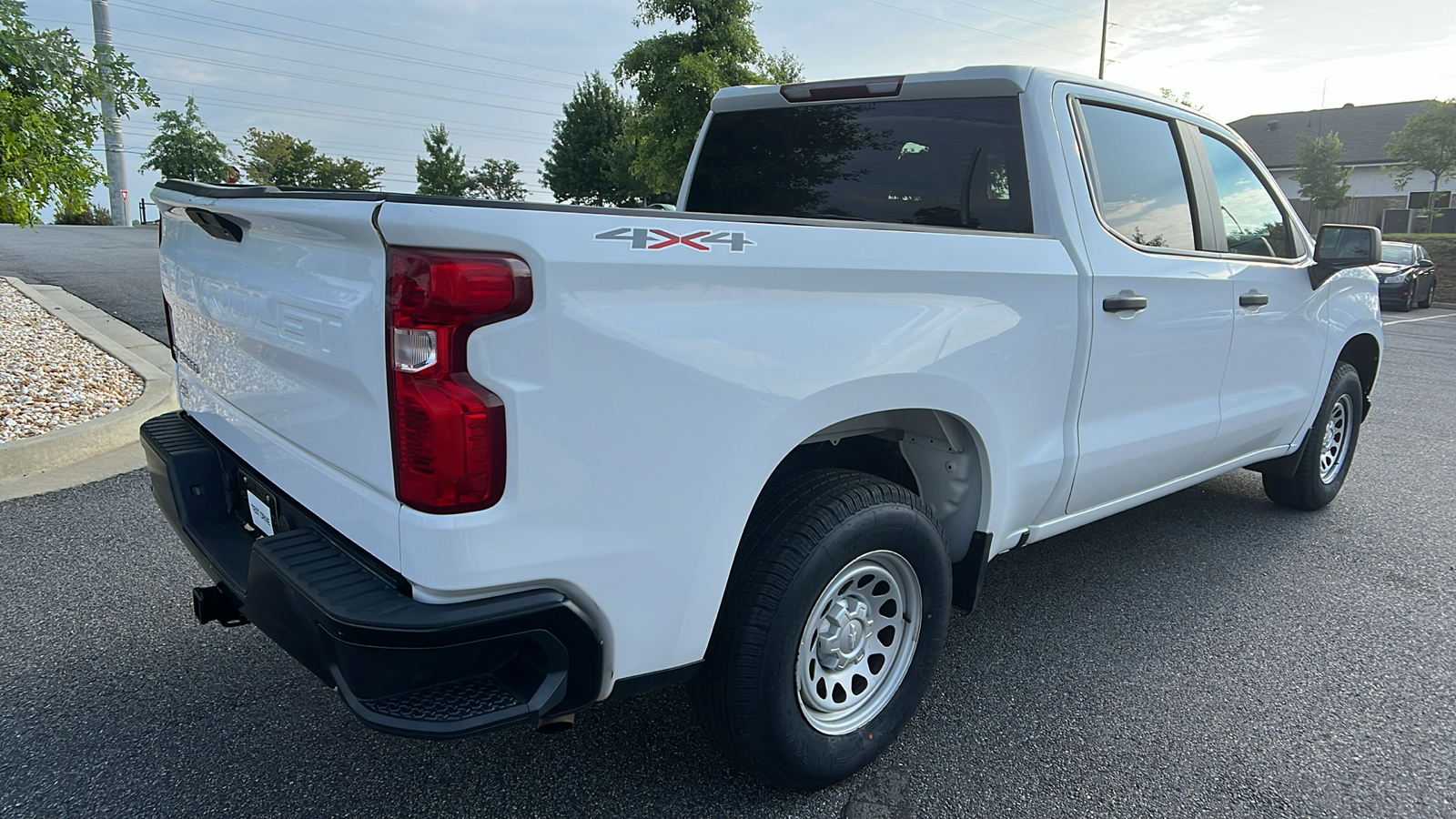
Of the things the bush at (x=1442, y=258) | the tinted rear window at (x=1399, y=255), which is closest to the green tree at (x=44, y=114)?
the tinted rear window at (x=1399, y=255)

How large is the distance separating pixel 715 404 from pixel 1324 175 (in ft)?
159

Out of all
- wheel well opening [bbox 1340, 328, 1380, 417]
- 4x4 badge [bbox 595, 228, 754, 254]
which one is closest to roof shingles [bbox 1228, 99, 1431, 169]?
wheel well opening [bbox 1340, 328, 1380, 417]

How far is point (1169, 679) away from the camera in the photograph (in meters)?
3.05

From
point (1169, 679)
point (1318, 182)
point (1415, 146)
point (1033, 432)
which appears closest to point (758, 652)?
point (1033, 432)

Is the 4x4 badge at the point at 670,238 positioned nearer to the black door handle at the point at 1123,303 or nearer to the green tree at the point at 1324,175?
the black door handle at the point at 1123,303

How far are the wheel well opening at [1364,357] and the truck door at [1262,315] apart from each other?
24.8 inches

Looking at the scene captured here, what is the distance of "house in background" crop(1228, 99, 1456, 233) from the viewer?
42.9 metres

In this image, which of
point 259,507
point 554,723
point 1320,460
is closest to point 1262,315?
point 1320,460

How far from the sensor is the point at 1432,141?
35156 mm

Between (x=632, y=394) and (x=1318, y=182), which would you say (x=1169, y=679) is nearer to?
(x=632, y=394)

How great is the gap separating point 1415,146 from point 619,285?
45007 mm

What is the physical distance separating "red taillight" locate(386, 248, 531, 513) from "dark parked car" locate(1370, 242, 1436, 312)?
22.1 m

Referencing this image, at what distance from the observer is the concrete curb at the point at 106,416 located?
15.5 ft

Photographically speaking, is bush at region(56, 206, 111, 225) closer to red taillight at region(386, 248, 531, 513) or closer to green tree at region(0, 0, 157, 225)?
green tree at region(0, 0, 157, 225)
